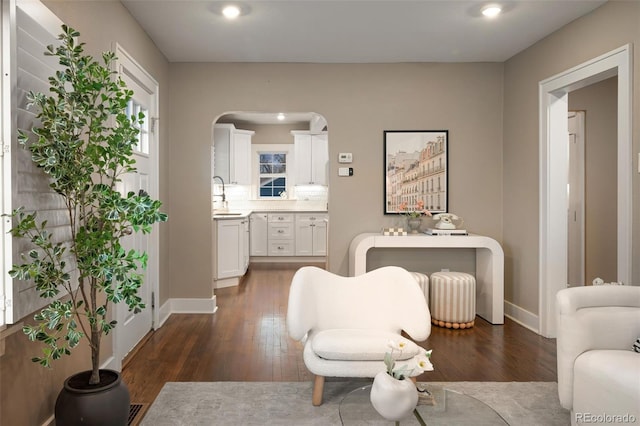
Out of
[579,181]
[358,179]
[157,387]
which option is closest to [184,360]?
[157,387]

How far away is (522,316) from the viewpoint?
4.37m

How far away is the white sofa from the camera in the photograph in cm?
213

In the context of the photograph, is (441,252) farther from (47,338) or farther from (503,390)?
(47,338)

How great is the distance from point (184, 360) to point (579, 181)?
174 inches

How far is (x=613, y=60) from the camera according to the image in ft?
10.6

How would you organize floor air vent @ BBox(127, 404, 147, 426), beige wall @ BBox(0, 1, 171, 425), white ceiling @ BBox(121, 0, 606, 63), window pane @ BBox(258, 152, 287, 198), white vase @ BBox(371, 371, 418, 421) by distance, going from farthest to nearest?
window pane @ BBox(258, 152, 287, 198)
white ceiling @ BBox(121, 0, 606, 63)
floor air vent @ BBox(127, 404, 147, 426)
beige wall @ BBox(0, 1, 171, 425)
white vase @ BBox(371, 371, 418, 421)

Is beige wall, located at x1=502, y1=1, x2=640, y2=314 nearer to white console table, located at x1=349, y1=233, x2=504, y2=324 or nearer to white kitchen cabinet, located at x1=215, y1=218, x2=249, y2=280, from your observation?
white console table, located at x1=349, y1=233, x2=504, y2=324

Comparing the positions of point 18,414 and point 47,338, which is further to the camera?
point 18,414

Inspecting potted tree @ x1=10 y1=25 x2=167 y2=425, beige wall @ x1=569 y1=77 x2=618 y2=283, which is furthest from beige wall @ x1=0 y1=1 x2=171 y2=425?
beige wall @ x1=569 y1=77 x2=618 y2=283

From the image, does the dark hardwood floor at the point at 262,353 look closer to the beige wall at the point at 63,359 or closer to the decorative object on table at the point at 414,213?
the beige wall at the point at 63,359

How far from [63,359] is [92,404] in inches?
20.9

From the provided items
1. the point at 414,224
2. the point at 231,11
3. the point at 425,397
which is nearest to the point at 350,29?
the point at 231,11

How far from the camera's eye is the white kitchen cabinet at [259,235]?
8305 mm

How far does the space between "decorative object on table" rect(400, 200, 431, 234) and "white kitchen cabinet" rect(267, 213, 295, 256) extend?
12.5 feet
